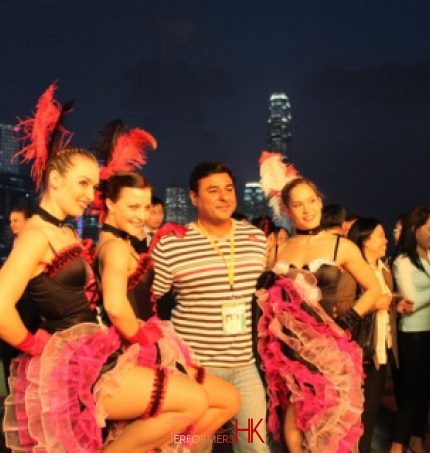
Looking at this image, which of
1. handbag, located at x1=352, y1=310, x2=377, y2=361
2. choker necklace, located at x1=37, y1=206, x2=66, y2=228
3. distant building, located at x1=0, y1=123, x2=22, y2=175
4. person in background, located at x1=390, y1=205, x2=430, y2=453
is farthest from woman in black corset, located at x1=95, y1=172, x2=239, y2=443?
person in background, located at x1=390, y1=205, x2=430, y2=453

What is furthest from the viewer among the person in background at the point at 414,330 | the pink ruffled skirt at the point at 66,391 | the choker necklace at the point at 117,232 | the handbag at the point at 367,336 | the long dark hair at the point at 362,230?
the person in background at the point at 414,330

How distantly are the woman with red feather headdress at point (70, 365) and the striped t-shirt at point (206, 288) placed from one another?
419 millimetres

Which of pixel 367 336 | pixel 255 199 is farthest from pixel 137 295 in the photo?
pixel 255 199

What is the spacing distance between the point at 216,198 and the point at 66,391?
1249mm

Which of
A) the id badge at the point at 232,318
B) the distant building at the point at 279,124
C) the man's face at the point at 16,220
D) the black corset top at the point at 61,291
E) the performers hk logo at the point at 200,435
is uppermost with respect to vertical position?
the distant building at the point at 279,124

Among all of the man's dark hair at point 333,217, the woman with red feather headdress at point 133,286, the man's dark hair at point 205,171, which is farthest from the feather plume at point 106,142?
the man's dark hair at point 333,217

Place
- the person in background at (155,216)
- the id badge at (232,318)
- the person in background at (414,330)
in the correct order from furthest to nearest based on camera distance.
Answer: the person in background at (155,216), the person in background at (414,330), the id badge at (232,318)

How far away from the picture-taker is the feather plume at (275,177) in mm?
3709

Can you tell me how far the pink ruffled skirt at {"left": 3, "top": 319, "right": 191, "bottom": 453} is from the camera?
2.37 m

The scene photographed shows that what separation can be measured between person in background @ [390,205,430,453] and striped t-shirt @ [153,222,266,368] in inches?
72.6

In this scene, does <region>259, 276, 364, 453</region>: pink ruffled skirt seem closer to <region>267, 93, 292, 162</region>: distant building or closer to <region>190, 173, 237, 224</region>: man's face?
<region>190, 173, 237, 224</region>: man's face

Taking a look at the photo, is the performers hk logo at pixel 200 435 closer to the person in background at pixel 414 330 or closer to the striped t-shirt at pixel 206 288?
the striped t-shirt at pixel 206 288

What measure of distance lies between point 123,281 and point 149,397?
497 mm

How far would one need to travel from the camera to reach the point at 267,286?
3127 mm
